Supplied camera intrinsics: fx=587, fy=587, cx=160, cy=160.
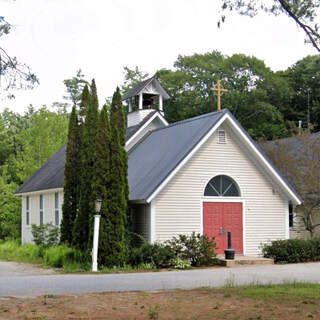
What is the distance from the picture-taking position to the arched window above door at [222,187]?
23.2m

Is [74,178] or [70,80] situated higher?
[70,80]

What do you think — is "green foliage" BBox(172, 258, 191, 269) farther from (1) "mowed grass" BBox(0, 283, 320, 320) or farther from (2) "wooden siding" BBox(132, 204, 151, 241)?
(1) "mowed grass" BBox(0, 283, 320, 320)

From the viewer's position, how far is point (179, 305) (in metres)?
11.0

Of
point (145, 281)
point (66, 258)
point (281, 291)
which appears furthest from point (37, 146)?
point (281, 291)

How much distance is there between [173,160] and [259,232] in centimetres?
487

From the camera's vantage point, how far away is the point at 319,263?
2089 centimetres

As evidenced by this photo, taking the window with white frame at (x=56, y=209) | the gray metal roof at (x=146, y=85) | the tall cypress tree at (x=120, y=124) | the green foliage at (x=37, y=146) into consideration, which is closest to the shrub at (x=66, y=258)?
the tall cypress tree at (x=120, y=124)

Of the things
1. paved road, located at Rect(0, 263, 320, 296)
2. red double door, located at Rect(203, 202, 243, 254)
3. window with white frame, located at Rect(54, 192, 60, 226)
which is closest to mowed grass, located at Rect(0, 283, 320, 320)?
paved road, located at Rect(0, 263, 320, 296)

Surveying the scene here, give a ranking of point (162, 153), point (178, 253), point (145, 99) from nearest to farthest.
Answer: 1. point (178, 253)
2. point (162, 153)
3. point (145, 99)

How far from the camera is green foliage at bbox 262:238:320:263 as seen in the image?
21.6 meters

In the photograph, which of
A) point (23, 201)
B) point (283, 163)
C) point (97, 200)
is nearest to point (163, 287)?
point (97, 200)

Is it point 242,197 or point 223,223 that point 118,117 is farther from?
point 242,197

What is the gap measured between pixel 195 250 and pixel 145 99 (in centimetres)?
1188

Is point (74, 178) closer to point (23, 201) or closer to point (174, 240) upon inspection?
point (174, 240)
